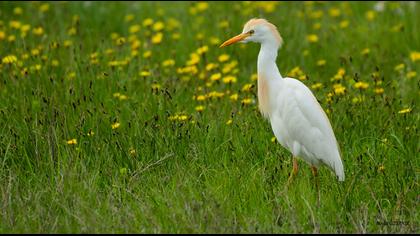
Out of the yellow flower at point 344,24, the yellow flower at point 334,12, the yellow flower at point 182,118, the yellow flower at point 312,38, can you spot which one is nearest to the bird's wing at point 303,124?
the yellow flower at point 182,118

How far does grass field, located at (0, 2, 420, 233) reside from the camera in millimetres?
4094

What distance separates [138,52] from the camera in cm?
705

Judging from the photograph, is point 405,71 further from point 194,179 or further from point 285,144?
point 194,179

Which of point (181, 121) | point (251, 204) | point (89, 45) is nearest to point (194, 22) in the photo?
point (89, 45)

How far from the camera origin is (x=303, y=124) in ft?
15.6

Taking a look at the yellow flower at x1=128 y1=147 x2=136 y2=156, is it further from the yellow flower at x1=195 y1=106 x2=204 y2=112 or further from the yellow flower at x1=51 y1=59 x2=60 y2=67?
the yellow flower at x1=51 y1=59 x2=60 y2=67

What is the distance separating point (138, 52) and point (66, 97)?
1464 mm

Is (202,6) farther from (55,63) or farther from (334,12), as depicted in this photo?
(55,63)

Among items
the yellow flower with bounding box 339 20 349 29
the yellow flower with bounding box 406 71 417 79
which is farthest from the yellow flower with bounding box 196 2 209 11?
the yellow flower with bounding box 406 71 417 79

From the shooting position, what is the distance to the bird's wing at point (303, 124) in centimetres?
474

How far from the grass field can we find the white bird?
5.3 inches

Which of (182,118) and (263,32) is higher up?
(263,32)

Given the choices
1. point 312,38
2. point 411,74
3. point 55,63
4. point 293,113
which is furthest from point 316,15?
point 293,113

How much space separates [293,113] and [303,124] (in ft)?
0.28
